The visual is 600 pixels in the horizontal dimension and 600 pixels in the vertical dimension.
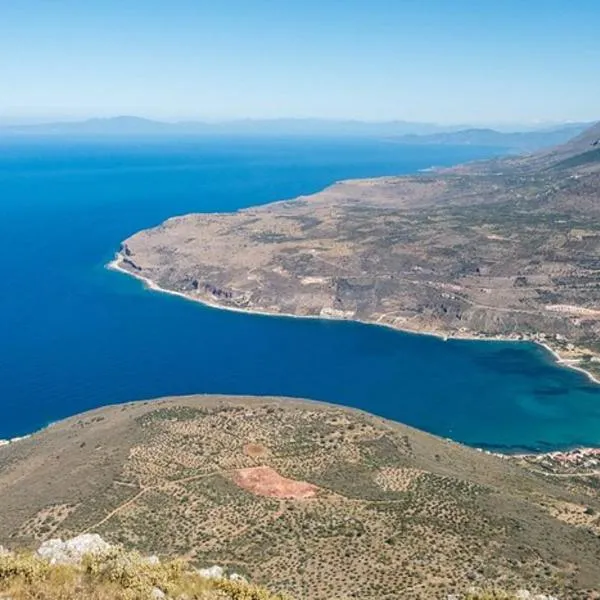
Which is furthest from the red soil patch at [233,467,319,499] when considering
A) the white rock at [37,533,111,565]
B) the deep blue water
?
the deep blue water

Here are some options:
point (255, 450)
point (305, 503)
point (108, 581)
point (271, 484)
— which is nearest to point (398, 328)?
point (255, 450)

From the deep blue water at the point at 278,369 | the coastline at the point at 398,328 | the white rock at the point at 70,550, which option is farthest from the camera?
the coastline at the point at 398,328

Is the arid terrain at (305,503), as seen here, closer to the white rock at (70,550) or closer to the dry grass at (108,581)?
the white rock at (70,550)

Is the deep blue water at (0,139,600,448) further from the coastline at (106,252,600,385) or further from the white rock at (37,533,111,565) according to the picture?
the white rock at (37,533,111,565)

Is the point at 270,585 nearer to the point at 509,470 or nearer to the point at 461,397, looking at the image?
the point at 509,470

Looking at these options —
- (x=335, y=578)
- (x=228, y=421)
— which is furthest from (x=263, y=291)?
(x=335, y=578)

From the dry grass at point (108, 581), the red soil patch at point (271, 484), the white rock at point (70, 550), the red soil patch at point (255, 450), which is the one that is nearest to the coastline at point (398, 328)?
the red soil patch at point (255, 450)

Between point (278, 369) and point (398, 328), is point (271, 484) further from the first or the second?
point (398, 328)
